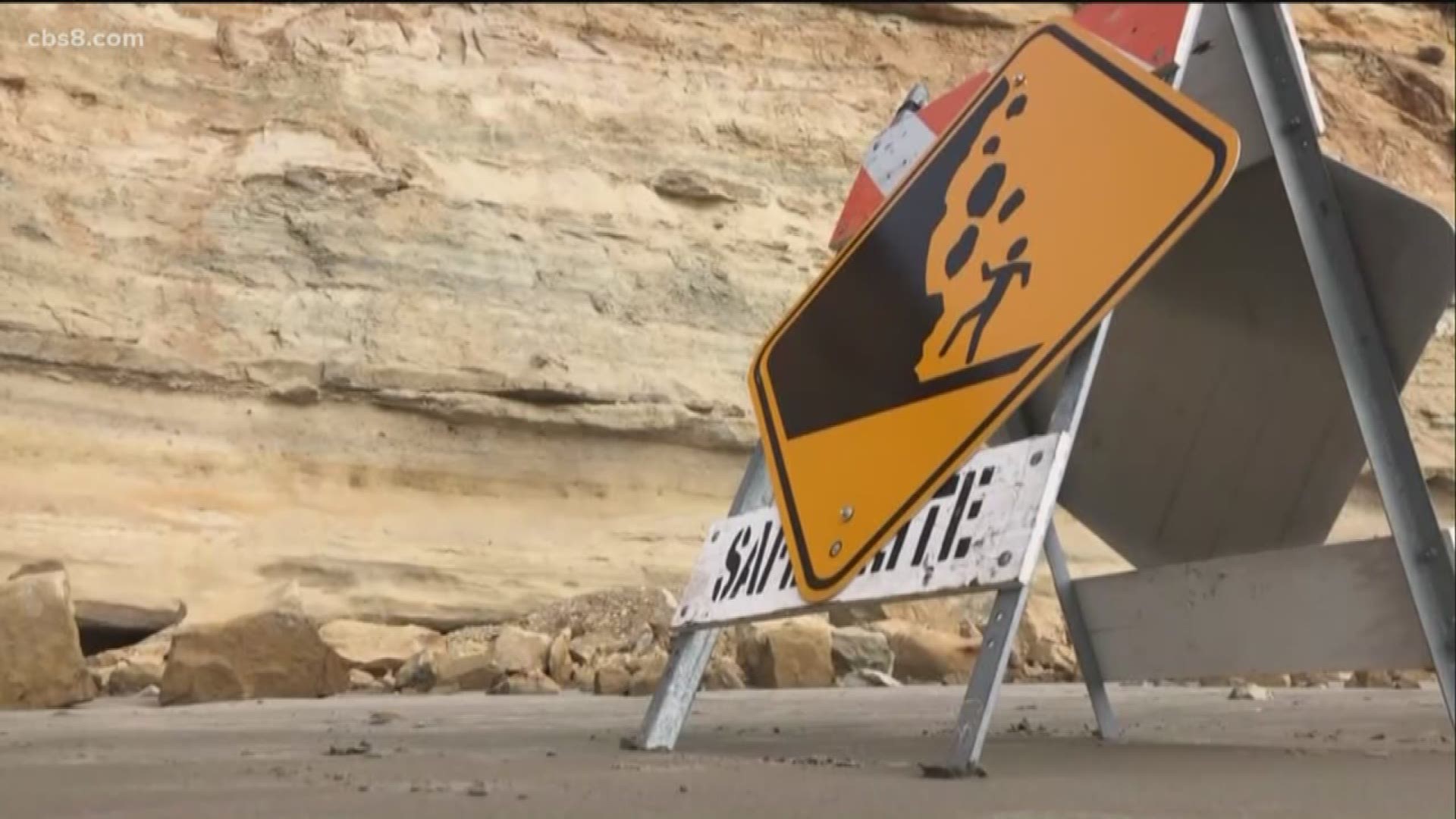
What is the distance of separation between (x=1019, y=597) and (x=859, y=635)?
4.15 m

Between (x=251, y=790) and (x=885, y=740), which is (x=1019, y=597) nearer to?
(x=885, y=740)

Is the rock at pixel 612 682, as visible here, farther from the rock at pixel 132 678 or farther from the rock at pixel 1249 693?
the rock at pixel 1249 693

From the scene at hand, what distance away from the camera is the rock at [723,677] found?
518cm

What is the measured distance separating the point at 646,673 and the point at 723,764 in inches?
129

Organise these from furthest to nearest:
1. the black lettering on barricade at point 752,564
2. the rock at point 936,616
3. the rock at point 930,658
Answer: the rock at point 936,616, the rock at point 930,658, the black lettering on barricade at point 752,564

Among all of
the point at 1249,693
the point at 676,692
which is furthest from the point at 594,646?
the point at 676,692

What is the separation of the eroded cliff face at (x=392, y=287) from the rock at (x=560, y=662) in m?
1.82

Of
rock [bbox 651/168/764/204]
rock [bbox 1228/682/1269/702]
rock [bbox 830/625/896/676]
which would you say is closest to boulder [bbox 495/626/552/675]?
rock [bbox 830/625/896/676]

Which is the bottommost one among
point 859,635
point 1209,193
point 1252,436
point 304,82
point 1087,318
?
point 859,635

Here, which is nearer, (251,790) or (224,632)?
(251,790)

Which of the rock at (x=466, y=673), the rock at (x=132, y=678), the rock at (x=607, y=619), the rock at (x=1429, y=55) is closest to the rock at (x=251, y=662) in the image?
the rock at (x=466, y=673)

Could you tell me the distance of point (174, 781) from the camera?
5.79ft

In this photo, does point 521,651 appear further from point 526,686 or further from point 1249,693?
point 1249,693

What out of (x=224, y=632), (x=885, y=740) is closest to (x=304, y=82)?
(x=224, y=632)
